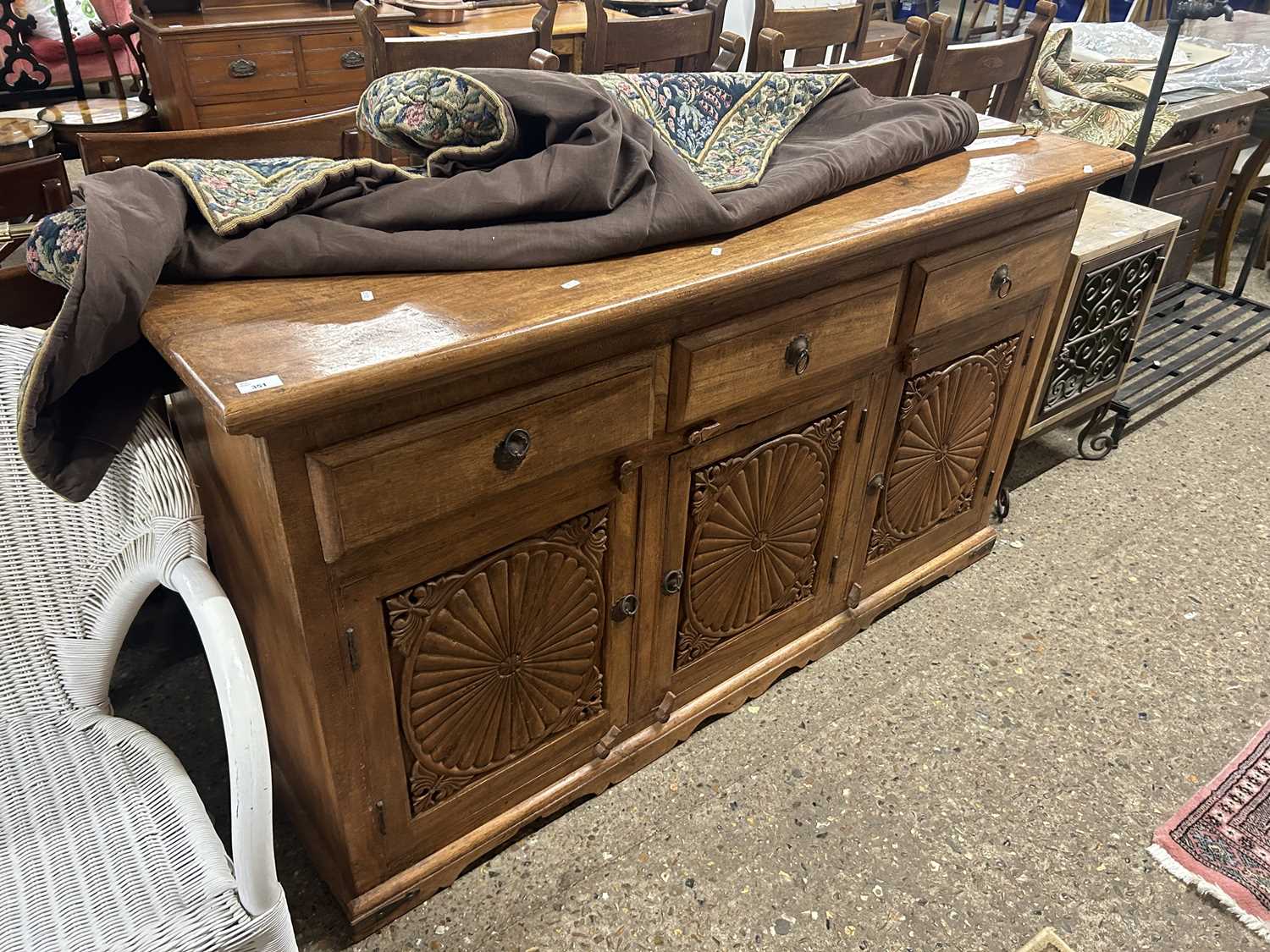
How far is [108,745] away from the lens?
39.2 inches

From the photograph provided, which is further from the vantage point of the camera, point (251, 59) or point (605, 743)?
point (251, 59)

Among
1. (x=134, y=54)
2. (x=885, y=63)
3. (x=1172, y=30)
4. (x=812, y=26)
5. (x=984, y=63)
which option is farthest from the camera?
(x=134, y=54)

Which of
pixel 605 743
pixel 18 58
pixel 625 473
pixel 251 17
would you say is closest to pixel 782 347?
pixel 625 473

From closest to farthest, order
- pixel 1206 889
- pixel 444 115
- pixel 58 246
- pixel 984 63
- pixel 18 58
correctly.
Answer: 1. pixel 58 246
2. pixel 444 115
3. pixel 1206 889
4. pixel 984 63
5. pixel 18 58

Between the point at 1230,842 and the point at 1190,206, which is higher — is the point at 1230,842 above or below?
below

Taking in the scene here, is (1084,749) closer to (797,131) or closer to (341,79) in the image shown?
(797,131)

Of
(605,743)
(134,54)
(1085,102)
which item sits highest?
(1085,102)

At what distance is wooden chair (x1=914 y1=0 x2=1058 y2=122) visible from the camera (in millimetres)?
1832

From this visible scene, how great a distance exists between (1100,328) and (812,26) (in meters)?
0.97

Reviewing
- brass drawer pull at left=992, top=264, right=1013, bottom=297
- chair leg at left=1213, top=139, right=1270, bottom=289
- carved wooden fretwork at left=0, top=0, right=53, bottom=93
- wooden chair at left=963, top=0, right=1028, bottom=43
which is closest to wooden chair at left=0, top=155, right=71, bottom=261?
brass drawer pull at left=992, top=264, right=1013, bottom=297

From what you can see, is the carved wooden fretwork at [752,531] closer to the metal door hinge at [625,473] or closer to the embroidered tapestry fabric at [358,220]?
the metal door hinge at [625,473]

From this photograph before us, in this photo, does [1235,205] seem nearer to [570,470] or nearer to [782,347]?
[782,347]

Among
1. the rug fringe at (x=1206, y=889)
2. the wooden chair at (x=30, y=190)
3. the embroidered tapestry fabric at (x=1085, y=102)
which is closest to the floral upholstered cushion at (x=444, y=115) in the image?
the wooden chair at (x=30, y=190)

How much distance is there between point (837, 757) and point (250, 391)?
3.73ft
